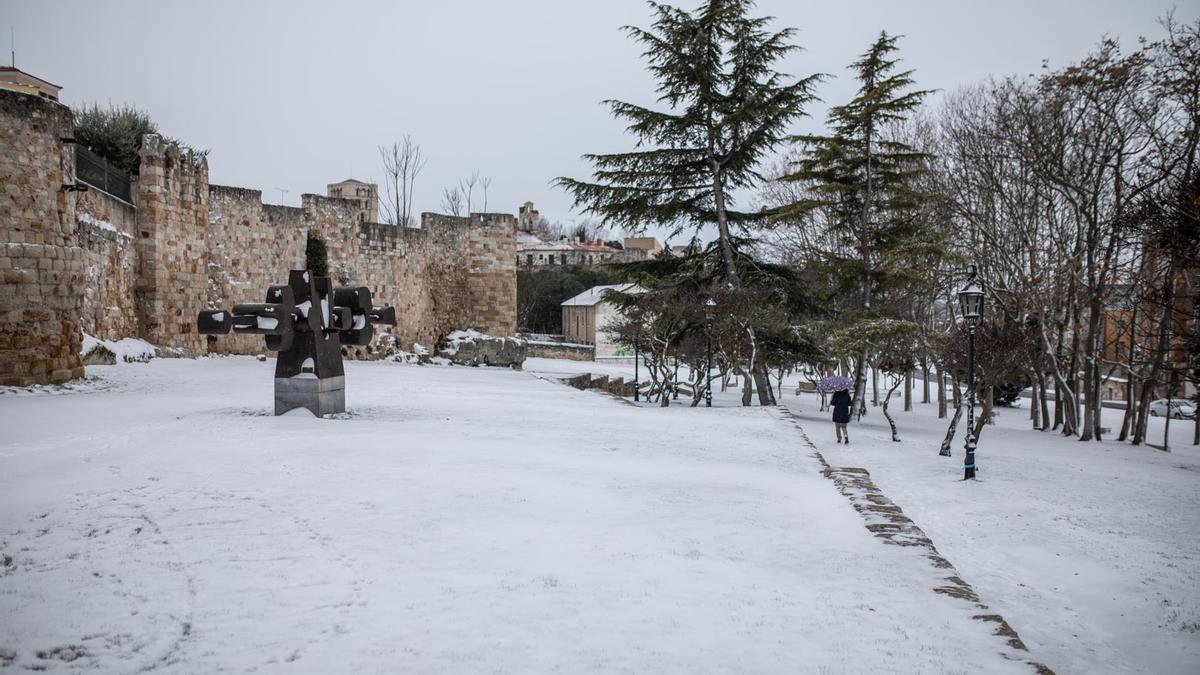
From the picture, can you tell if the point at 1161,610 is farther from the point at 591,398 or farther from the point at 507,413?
the point at 591,398

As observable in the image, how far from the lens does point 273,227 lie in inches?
906

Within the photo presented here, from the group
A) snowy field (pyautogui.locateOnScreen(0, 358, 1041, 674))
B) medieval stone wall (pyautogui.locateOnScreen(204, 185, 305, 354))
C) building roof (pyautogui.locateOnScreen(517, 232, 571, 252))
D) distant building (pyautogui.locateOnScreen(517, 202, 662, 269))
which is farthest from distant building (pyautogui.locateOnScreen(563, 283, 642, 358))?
snowy field (pyautogui.locateOnScreen(0, 358, 1041, 674))

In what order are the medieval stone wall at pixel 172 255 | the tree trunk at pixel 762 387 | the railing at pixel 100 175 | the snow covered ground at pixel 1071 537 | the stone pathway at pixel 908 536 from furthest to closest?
1. the tree trunk at pixel 762 387
2. the railing at pixel 100 175
3. the medieval stone wall at pixel 172 255
4. the snow covered ground at pixel 1071 537
5. the stone pathway at pixel 908 536

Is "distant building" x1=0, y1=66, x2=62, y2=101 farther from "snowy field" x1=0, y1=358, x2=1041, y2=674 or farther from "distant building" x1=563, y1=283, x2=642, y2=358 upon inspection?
"distant building" x1=563, y1=283, x2=642, y2=358

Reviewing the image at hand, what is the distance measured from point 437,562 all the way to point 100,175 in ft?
54.1

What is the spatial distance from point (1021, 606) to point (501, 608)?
4.91 metres

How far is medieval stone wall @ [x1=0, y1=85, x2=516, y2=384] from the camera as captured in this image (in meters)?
12.2

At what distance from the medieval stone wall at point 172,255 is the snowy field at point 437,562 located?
4.23 m

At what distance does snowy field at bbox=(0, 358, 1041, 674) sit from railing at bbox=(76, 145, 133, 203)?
29.3 ft

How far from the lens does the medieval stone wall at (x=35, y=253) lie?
1195cm

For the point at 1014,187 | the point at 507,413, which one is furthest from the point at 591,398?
the point at 1014,187

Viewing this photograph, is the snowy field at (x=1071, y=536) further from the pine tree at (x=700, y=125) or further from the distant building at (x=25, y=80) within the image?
the distant building at (x=25, y=80)

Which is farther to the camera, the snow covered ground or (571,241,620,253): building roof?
(571,241,620,253): building roof

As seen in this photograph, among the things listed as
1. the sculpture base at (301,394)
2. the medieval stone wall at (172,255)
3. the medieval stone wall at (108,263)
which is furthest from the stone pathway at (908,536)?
the medieval stone wall at (108,263)
